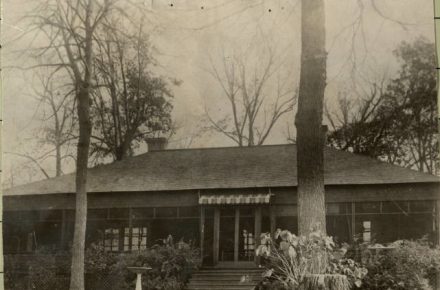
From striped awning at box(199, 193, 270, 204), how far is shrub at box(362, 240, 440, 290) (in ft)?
24.2

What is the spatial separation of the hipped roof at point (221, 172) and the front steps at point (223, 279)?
3553 millimetres

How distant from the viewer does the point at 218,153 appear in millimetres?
26531

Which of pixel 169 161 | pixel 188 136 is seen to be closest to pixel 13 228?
pixel 169 161

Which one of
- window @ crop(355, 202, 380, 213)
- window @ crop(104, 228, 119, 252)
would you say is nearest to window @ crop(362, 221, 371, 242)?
window @ crop(355, 202, 380, 213)

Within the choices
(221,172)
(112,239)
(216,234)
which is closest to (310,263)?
(216,234)

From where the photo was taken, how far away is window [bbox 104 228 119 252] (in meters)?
25.3

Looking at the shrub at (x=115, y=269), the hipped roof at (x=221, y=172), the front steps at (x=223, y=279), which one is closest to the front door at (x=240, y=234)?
the hipped roof at (x=221, y=172)

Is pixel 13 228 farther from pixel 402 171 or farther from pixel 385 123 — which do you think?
pixel 385 123

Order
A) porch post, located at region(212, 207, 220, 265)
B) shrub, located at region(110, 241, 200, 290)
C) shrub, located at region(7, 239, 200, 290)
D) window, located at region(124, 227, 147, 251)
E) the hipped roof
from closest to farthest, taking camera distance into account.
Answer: shrub, located at region(110, 241, 200, 290) < shrub, located at region(7, 239, 200, 290) < porch post, located at region(212, 207, 220, 265) < the hipped roof < window, located at region(124, 227, 147, 251)

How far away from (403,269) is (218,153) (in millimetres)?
13228

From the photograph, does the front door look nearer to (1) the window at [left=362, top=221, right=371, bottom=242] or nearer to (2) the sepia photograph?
(2) the sepia photograph

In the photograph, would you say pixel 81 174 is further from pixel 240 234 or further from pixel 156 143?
pixel 156 143

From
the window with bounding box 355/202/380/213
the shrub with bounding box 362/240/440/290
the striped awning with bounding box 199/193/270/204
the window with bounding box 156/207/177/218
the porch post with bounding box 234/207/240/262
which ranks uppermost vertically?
the striped awning with bounding box 199/193/270/204

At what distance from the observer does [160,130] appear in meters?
35.9
